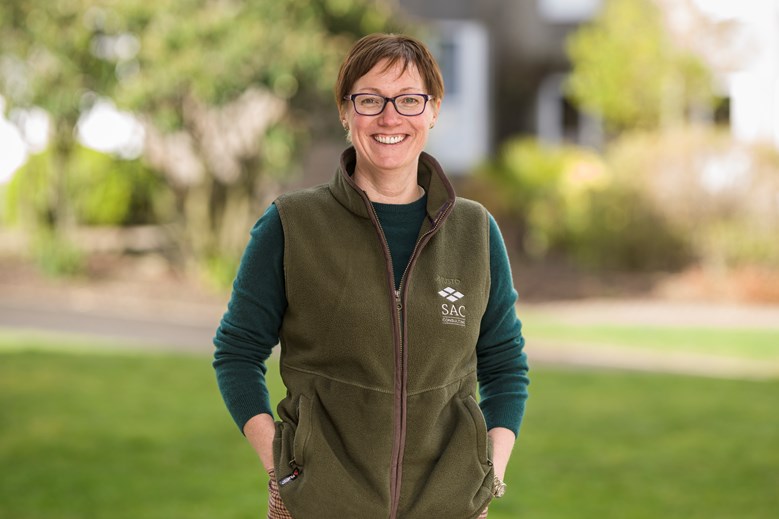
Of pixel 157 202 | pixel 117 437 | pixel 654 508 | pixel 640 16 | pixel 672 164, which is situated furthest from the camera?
pixel 640 16

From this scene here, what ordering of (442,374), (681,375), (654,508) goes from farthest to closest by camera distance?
(681,375) < (654,508) < (442,374)

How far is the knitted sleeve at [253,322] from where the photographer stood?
8.29ft

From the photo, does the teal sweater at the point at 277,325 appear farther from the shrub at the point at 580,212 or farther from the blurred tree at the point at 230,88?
the shrub at the point at 580,212

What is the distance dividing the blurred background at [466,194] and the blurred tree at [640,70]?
5 cm

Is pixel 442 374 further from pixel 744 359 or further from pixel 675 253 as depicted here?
pixel 675 253

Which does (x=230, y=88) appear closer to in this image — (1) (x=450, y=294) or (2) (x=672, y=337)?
(2) (x=672, y=337)

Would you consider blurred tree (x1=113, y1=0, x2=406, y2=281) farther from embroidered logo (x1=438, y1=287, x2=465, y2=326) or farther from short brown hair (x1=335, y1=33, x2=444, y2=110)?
embroidered logo (x1=438, y1=287, x2=465, y2=326)

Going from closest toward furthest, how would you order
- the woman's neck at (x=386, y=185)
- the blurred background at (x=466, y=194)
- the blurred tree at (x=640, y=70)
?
1. the woman's neck at (x=386, y=185)
2. the blurred background at (x=466, y=194)
3. the blurred tree at (x=640, y=70)

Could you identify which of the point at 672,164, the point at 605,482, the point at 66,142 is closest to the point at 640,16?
the point at 672,164

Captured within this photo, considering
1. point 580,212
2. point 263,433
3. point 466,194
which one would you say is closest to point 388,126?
point 263,433

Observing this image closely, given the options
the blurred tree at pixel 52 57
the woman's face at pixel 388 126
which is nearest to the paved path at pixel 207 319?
the blurred tree at pixel 52 57

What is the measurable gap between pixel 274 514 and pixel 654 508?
422cm

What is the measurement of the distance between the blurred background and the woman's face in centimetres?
401

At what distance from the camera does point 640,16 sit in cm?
2391
